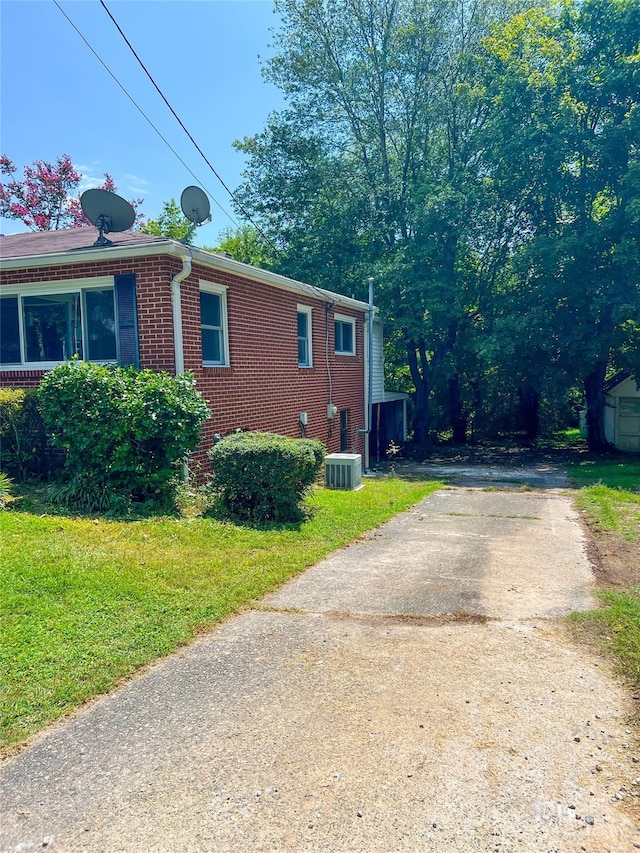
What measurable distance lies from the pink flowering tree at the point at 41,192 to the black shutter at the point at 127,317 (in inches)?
786

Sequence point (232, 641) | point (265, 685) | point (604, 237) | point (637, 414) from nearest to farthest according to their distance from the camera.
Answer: point (265, 685), point (232, 641), point (604, 237), point (637, 414)

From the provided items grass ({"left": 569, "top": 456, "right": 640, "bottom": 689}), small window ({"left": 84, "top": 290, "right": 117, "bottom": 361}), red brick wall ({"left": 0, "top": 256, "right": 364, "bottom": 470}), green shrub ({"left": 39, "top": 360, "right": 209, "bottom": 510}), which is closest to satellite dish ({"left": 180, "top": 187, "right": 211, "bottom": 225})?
red brick wall ({"left": 0, "top": 256, "right": 364, "bottom": 470})

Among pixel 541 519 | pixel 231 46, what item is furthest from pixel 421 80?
pixel 541 519

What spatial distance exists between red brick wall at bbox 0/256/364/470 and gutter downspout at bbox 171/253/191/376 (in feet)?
0.23

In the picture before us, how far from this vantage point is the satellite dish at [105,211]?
8.88 m

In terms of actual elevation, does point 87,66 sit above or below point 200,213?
above

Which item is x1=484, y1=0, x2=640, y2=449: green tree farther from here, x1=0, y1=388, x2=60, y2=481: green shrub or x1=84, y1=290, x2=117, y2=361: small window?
x1=0, y1=388, x2=60, y2=481: green shrub

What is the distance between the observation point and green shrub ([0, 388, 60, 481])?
7934mm

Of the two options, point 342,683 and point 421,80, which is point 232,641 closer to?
point 342,683

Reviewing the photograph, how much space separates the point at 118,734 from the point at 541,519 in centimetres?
757

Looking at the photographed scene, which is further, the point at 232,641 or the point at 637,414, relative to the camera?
the point at 637,414

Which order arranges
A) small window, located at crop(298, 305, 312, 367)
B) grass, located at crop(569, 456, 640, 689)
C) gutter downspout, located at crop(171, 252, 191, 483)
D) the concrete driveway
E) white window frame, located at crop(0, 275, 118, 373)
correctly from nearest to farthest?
the concrete driveway
grass, located at crop(569, 456, 640, 689)
gutter downspout, located at crop(171, 252, 191, 483)
white window frame, located at crop(0, 275, 118, 373)
small window, located at crop(298, 305, 312, 367)

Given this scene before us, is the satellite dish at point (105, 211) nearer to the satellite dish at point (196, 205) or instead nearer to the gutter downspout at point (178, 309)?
the satellite dish at point (196, 205)

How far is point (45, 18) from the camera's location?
784cm
